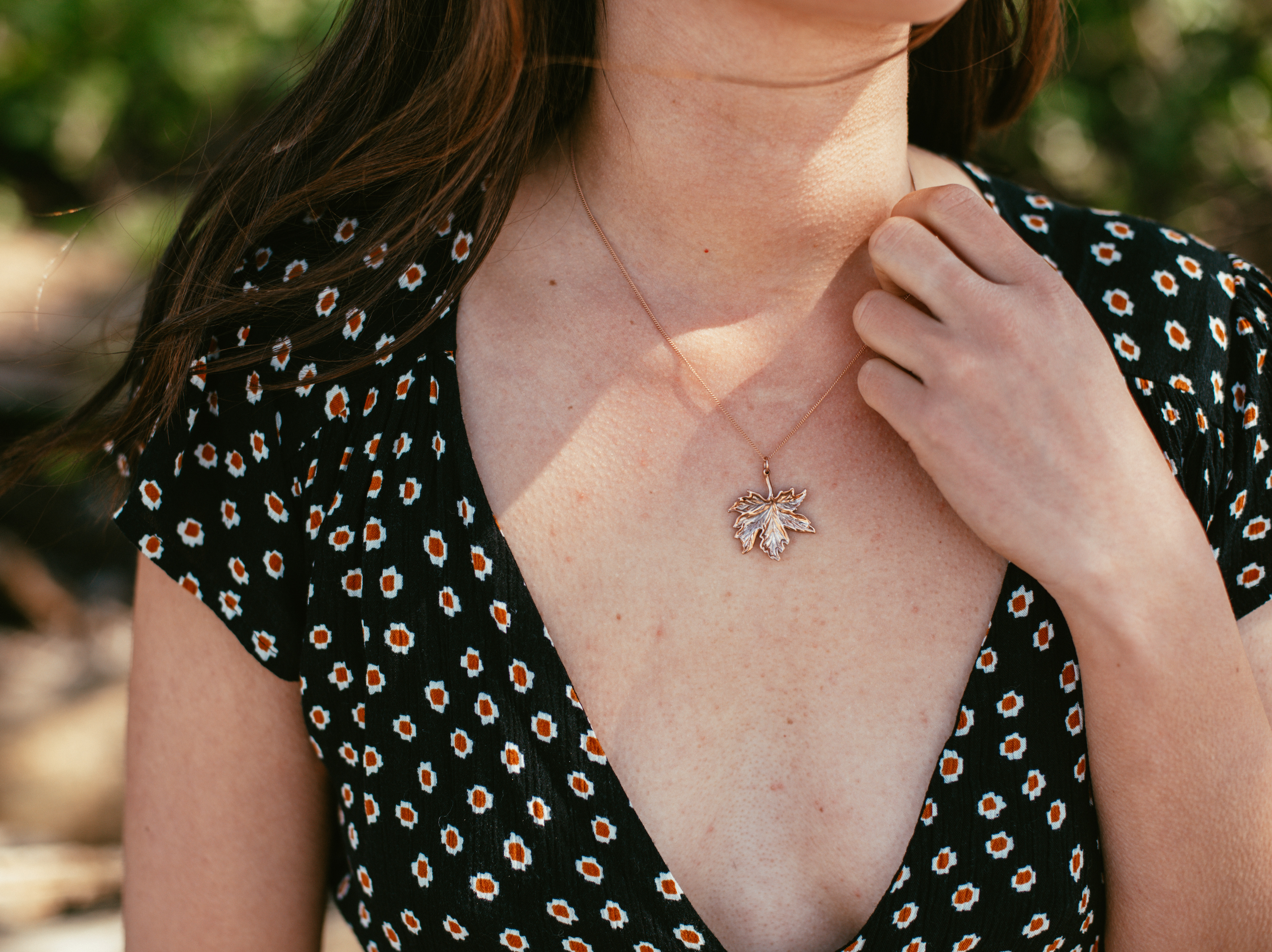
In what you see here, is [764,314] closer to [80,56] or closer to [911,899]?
[911,899]

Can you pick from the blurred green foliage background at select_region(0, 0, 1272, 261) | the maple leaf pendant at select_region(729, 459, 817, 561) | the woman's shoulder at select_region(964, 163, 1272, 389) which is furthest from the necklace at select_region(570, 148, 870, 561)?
the blurred green foliage background at select_region(0, 0, 1272, 261)

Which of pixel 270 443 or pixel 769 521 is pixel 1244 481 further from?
pixel 270 443

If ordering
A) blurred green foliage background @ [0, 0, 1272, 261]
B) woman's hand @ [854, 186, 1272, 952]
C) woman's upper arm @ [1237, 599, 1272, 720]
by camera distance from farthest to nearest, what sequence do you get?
blurred green foliage background @ [0, 0, 1272, 261] → woman's upper arm @ [1237, 599, 1272, 720] → woman's hand @ [854, 186, 1272, 952]

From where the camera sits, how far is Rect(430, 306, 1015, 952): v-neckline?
3.46ft

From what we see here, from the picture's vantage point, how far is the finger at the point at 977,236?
3.66ft

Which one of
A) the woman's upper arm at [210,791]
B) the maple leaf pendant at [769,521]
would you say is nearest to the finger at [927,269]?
the maple leaf pendant at [769,521]

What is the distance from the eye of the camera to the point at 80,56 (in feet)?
15.0

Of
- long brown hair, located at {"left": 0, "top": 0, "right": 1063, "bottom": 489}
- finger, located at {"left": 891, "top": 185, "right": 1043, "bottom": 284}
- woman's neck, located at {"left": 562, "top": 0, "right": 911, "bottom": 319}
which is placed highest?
long brown hair, located at {"left": 0, "top": 0, "right": 1063, "bottom": 489}

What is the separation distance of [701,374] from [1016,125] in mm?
2113

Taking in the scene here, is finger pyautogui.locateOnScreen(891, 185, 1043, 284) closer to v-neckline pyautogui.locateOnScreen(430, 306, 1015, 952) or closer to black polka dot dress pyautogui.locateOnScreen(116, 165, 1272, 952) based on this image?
black polka dot dress pyautogui.locateOnScreen(116, 165, 1272, 952)

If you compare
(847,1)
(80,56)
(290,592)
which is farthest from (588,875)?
(80,56)

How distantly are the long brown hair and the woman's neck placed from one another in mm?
90

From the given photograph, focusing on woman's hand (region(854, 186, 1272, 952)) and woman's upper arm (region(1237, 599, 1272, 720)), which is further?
woman's upper arm (region(1237, 599, 1272, 720))

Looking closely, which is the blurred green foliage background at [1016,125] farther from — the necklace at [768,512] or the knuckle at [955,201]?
the necklace at [768,512]
